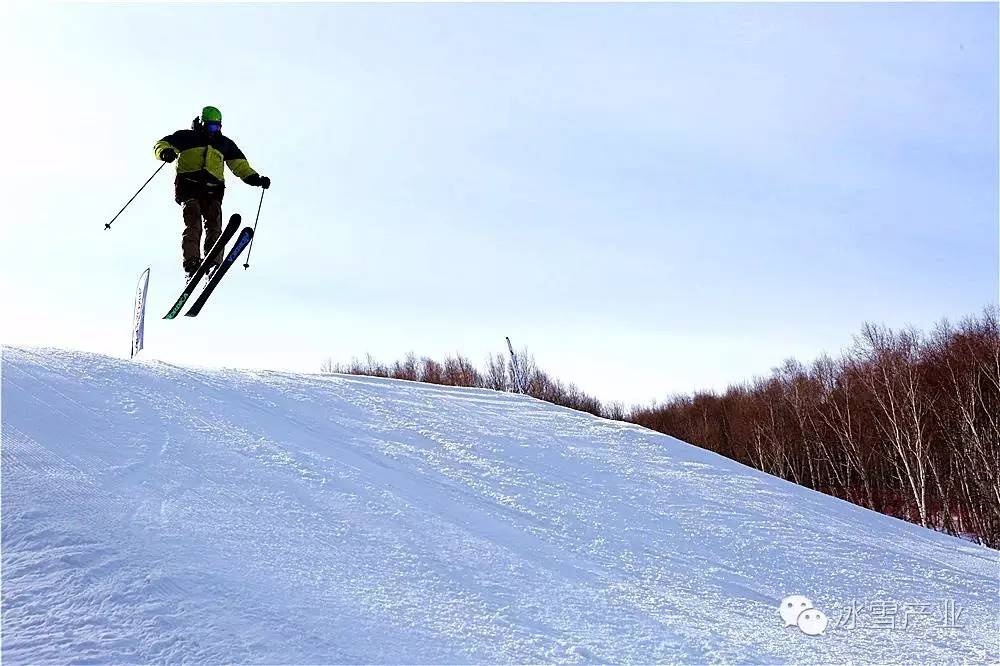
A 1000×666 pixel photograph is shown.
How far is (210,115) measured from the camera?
776 centimetres

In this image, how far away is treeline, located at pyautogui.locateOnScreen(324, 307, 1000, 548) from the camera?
867 inches

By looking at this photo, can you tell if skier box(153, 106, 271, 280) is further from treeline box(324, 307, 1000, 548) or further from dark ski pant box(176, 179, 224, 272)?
treeline box(324, 307, 1000, 548)

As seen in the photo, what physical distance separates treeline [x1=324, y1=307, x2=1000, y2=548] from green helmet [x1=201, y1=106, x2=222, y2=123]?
363 inches

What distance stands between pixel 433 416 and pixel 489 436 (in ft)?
2.38

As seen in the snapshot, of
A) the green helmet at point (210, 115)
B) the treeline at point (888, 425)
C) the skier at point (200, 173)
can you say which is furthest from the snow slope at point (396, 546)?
Result: the treeline at point (888, 425)

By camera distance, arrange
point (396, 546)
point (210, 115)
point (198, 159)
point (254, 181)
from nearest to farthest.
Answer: point (396, 546) < point (198, 159) < point (210, 115) < point (254, 181)

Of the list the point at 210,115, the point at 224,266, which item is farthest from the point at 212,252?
the point at 210,115

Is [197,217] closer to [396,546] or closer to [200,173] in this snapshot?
[200,173]

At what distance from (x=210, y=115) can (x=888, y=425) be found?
24962 millimetres

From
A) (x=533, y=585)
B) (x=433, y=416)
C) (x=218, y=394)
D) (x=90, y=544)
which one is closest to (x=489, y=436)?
(x=433, y=416)

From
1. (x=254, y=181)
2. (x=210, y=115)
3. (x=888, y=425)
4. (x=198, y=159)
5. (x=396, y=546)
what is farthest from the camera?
(x=888, y=425)

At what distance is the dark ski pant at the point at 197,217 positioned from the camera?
7770 millimetres

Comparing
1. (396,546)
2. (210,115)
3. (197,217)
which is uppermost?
(210,115)

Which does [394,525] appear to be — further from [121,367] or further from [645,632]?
[121,367]
